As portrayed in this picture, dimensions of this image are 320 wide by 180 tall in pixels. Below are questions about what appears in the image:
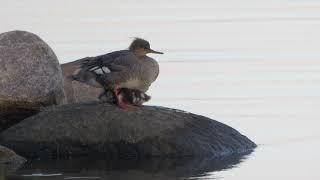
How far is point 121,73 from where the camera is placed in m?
15.1

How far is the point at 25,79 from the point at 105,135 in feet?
4.27

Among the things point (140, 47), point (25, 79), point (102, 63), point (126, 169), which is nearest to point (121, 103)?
point (102, 63)

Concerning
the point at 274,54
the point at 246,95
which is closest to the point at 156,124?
the point at 246,95

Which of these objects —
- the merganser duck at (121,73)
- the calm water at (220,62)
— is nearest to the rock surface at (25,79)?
the merganser duck at (121,73)

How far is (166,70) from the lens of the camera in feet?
66.6

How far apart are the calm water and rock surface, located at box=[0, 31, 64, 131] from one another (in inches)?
39.6

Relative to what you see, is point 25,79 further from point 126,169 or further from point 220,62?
point 220,62

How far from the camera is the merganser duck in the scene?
49.3ft

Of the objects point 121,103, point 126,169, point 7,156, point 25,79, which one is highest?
point 25,79

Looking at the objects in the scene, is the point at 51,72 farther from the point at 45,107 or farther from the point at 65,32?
the point at 65,32

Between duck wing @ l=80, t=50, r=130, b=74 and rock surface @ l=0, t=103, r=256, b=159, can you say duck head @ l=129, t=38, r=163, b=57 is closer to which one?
duck wing @ l=80, t=50, r=130, b=74

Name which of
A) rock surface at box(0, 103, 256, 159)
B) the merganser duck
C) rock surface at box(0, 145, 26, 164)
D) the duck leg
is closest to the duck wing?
the merganser duck

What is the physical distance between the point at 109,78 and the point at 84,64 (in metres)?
0.67

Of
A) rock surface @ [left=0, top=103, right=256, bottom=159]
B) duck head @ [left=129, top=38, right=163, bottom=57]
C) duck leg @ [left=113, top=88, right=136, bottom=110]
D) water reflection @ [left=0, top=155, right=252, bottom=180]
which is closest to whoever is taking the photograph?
water reflection @ [left=0, top=155, right=252, bottom=180]
